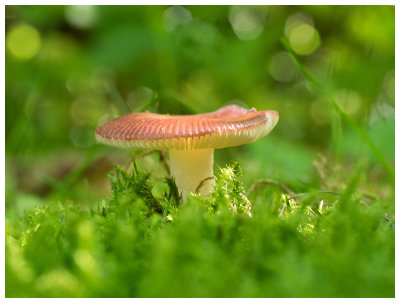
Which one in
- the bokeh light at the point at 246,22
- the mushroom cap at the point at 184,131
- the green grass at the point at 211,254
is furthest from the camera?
the bokeh light at the point at 246,22

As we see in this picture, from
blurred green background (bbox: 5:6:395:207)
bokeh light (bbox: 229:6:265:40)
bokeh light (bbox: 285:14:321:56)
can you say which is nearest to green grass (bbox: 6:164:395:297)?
blurred green background (bbox: 5:6:395:207)

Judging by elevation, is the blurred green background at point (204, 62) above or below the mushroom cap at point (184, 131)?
above

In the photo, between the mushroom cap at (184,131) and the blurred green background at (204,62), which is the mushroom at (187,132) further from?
the blurred green background at (204,62)

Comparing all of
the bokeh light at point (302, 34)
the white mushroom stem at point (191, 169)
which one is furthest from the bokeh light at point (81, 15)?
the white mushroom stem at point (191, 169)

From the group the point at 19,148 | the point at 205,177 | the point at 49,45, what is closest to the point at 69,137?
the point at 49,45

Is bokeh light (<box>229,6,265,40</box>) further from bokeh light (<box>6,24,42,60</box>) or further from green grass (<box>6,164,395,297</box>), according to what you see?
Answer: green grass (<box>6,164,395,297</box>)
